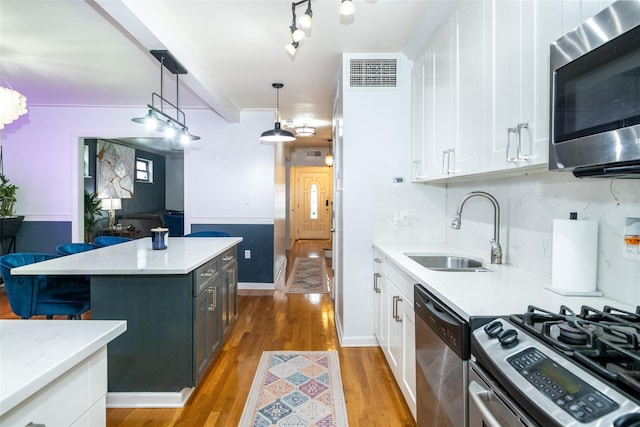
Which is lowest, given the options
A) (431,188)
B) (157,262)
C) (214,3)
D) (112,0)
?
(157,262)

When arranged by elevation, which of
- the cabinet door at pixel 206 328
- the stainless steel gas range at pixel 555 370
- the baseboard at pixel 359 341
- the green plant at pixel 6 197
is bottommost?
the baseboard at pixel 359 341

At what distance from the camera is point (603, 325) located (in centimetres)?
92

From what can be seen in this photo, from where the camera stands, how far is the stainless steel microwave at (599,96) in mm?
816

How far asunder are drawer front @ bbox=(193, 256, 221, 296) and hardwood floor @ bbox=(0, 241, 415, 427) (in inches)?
27.3

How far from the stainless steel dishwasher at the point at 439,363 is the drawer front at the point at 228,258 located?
1.71 m

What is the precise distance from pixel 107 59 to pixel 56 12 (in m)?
0.82

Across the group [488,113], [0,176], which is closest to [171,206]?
[0,176]

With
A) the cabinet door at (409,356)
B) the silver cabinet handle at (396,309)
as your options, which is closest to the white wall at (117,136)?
the silver cabinet handle at (396,309)

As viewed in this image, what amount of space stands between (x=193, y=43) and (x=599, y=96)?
2.77 metres

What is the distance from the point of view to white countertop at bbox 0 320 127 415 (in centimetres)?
68

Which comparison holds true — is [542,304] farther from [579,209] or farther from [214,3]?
[214,3]

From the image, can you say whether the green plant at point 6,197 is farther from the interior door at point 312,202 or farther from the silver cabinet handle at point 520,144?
the interior door at point 312,202

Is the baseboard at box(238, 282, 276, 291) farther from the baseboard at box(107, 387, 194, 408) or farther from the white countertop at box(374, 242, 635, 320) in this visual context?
the white countertop at box(374, 242, 635, 320)

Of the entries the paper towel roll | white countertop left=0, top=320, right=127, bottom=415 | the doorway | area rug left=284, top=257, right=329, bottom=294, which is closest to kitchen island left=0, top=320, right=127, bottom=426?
white countertop left=0, top=320, right=127, bottom=415
